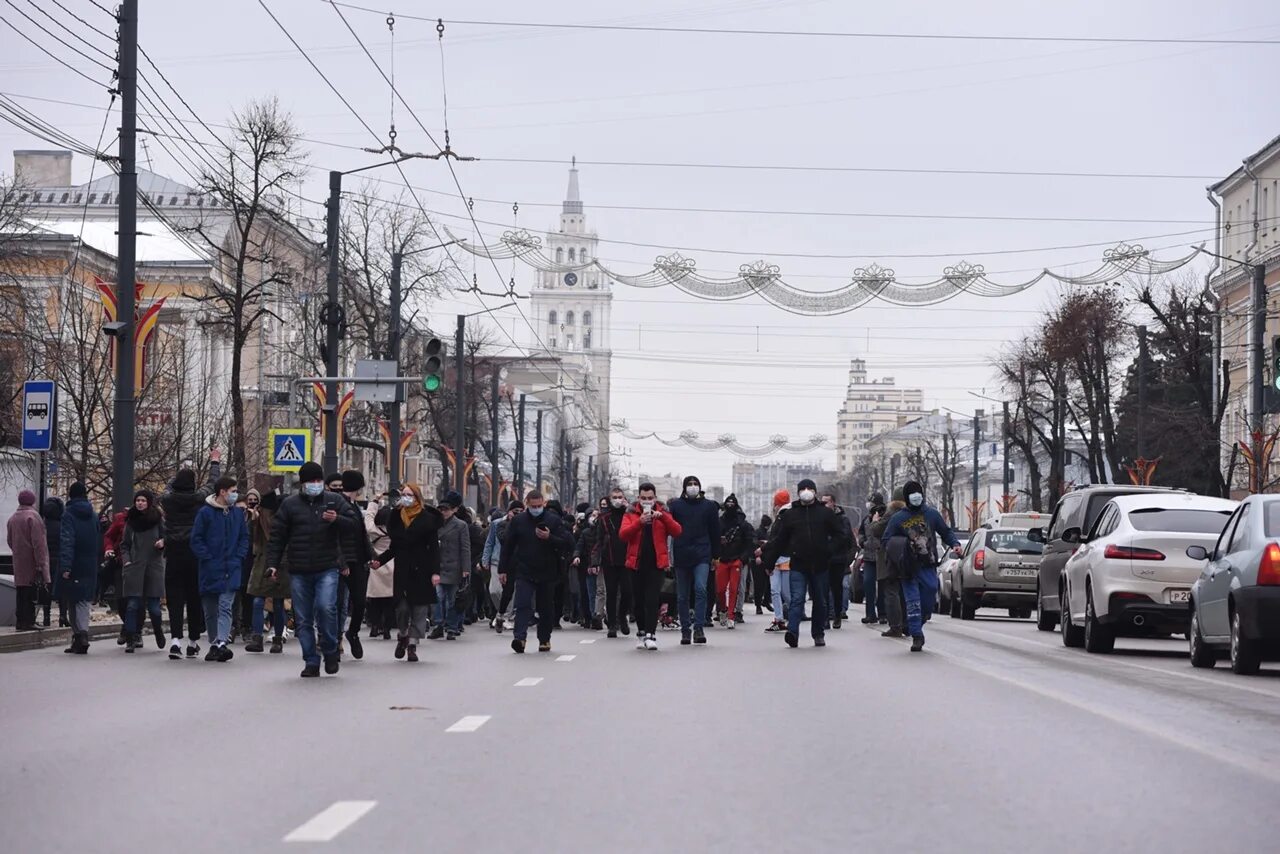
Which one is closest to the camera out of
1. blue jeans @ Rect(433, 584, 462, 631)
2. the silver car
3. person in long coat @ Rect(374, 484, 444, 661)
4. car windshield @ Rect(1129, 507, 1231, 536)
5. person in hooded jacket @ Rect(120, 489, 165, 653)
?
the silver car

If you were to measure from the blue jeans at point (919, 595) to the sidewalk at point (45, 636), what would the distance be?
952 centimetres

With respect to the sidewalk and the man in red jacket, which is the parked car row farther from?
the sidewalk

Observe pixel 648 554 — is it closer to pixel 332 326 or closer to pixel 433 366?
pixel 433 366

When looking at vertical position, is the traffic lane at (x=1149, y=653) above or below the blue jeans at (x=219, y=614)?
below

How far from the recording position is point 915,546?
22.4m

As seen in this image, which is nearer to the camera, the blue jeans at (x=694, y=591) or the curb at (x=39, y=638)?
the curb at (x=39, y=638)


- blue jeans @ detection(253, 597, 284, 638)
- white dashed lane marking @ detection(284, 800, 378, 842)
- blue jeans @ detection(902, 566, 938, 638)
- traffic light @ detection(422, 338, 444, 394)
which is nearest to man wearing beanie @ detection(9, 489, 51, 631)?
blue jeans @ detection(253, 597, 284, 638)

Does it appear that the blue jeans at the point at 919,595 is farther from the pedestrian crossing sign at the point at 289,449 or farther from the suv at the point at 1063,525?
the pedestrian crossing sign at the point at 289,449

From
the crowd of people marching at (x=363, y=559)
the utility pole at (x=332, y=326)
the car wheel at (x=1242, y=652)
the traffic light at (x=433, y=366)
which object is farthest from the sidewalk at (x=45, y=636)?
the car wheel at (x=1242, y=652)

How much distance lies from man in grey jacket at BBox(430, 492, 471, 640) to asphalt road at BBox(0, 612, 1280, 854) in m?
5.57

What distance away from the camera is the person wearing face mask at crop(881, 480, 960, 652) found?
2228 centimetres

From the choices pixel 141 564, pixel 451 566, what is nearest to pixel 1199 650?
pixel 451 566

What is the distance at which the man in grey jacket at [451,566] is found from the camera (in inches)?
952

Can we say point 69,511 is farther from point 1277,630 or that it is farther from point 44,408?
point 1277,630
